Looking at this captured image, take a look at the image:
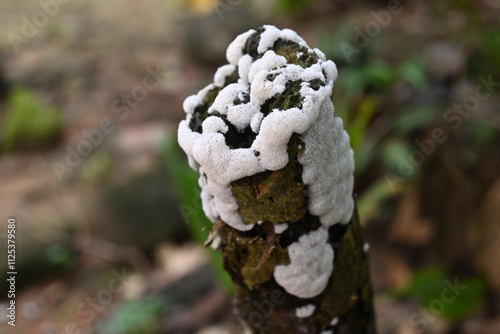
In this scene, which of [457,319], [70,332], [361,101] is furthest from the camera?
[361,101]

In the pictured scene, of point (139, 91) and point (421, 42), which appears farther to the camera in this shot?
point (139, 91)

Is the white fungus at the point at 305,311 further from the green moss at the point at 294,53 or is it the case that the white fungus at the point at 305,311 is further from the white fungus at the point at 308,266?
the green moss at the point at 294,53

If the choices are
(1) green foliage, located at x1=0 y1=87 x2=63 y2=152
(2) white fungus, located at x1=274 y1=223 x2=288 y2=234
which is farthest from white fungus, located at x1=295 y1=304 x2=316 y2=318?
(1) green foliage, located at x1=0 y1=87 x2=63 y2=152

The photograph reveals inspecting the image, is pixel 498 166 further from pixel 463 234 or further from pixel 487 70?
pixel 487 70

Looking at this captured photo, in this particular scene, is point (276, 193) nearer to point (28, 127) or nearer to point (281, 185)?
point (281, 185)

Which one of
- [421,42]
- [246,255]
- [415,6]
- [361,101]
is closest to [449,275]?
[361,101]

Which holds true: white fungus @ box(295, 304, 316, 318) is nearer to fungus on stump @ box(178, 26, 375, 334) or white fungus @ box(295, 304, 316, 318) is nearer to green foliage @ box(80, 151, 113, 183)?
fungus on stump @ box(178, 26, 375, 334)
